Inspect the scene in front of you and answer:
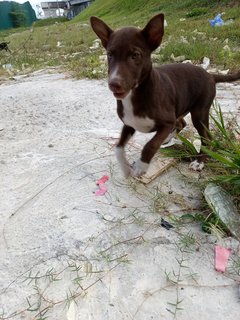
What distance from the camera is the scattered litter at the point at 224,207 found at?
8.95 feet

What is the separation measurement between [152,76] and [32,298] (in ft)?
5.79

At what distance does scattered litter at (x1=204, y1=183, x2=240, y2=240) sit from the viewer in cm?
273

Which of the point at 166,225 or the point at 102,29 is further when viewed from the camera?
the point at 102,29

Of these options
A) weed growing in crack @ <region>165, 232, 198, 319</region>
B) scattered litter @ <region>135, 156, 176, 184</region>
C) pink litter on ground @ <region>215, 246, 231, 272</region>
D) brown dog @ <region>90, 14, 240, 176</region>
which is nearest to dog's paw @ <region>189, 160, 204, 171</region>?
brown dog @ <region>90, 14, 240, 176</region>

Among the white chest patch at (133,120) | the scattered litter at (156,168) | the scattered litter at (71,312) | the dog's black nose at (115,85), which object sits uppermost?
the dog's black nose at (115,85)

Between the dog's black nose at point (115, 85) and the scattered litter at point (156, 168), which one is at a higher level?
the dog's black nose at point (115, 85)

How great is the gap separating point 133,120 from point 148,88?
28 centimetres

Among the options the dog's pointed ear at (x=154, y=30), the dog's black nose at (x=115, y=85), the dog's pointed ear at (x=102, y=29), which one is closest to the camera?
the dog's black nose at (x=115, y=85)

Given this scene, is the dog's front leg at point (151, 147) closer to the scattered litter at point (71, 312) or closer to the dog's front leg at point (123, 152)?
the dog's front leg at point (123, 152)

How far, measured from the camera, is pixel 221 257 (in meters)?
2.53

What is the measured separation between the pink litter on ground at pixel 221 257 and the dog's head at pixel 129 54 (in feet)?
3.87

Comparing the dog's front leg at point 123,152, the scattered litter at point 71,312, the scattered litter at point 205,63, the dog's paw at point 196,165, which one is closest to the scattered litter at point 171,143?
the dog's paw at point 196,165

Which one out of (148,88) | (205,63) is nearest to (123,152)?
(148,88)

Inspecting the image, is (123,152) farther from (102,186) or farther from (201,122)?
(201,122)
